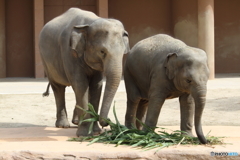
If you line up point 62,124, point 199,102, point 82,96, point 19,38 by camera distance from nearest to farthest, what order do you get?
1. point 199,102
2. point 82,96
3. point 62,124
4. point 19,38

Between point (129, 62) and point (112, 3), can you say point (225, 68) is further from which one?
point (129, 62)

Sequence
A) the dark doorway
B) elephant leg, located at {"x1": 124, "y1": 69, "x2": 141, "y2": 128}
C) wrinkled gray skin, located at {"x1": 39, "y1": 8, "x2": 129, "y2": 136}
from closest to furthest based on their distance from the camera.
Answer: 1. wrinkled gray skin, located at {"x1": 39, "y1": 8, "x2": 129, "y2": 136}
2. elephant leg, located at {"x1": 124, "y1": 69, "x2": 141, "y2": 128}
3. the dark doorway

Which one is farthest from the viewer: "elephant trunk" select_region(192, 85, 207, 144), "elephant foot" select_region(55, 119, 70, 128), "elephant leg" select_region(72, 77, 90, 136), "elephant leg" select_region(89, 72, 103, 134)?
"elephant foot" select_region(55, 119, 70, 128)

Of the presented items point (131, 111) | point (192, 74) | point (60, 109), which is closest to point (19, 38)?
point (60, 109)

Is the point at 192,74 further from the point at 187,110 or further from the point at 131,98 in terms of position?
the point at 131,98

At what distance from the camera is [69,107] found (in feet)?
37.7

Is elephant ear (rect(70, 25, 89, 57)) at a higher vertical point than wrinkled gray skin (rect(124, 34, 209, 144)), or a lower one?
higher

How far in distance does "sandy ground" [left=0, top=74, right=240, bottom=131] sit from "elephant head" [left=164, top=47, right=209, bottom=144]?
9.32ft

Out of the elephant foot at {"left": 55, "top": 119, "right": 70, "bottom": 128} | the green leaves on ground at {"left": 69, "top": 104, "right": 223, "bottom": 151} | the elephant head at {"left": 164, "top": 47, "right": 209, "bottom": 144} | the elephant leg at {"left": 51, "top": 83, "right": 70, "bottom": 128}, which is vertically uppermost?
the elephant head at {"left": 164, "top": 47, "right": 209, "bottom": 144}

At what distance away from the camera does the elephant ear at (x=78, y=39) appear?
6902mm

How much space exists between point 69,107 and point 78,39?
15.6 ft

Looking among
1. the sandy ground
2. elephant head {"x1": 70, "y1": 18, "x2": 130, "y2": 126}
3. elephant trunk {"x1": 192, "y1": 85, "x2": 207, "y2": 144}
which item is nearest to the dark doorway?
the sandy ground

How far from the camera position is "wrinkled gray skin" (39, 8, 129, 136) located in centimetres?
651

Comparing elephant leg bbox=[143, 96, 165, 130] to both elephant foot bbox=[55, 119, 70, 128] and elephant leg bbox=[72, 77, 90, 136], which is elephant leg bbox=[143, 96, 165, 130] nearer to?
elephant leg bbox=[72, 77, 90, 136]
